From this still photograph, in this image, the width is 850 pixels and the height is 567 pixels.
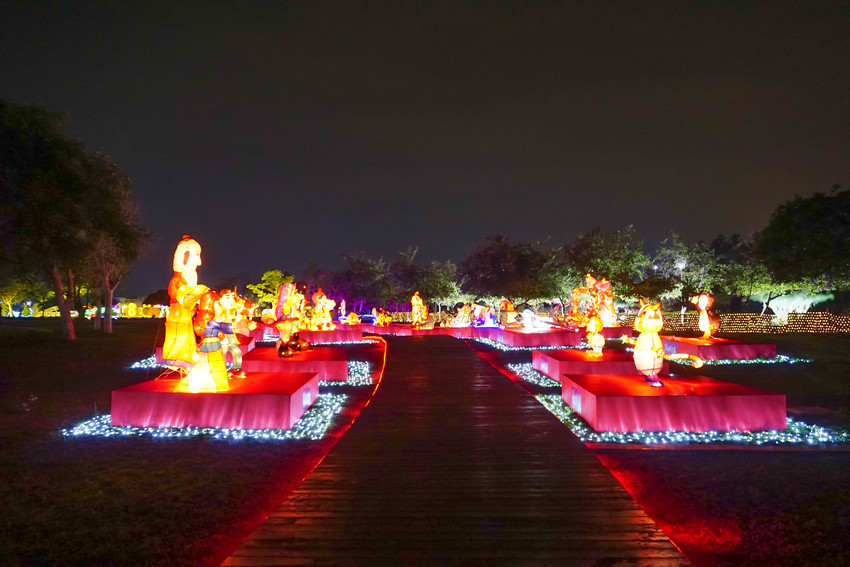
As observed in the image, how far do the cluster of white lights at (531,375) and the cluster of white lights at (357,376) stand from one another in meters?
4.18

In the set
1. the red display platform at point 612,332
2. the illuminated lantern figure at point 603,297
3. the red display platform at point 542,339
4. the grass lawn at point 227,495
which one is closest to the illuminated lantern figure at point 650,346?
the grass lawn at point 227,495

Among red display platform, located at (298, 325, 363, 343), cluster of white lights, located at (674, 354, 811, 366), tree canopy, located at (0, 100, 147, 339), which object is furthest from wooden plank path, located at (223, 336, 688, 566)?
red display platform, located at (298, 325, 363, 343)

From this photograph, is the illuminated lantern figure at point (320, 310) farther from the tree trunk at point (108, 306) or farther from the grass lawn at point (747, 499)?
the grass lawn at point (747, 499)

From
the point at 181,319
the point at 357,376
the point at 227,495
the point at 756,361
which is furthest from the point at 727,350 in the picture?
the point at 227,495

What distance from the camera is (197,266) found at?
904cm

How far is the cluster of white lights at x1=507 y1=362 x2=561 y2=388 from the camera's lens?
526 inches

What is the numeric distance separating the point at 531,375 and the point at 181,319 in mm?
9461

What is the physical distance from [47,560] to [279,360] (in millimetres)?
8667

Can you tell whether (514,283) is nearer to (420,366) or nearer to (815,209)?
(815,209)

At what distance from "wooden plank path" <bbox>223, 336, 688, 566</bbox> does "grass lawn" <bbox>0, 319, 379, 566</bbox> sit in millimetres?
602

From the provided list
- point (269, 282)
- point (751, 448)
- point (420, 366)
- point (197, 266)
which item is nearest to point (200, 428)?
point (197, 266)

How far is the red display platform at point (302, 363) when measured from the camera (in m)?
12.6

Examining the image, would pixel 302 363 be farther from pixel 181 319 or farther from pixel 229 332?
pixel 181 319

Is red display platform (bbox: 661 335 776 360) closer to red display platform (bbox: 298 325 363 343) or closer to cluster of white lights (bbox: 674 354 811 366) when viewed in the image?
cluster of white lights (bbox: 674 354 811 366)
